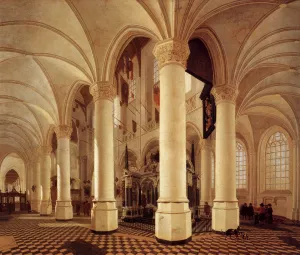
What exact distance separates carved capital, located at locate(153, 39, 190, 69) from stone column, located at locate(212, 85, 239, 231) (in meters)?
3.03

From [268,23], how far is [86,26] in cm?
614

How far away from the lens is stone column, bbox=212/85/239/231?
9836 mm

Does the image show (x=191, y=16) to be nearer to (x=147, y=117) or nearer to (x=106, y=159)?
(x=106, y=159)

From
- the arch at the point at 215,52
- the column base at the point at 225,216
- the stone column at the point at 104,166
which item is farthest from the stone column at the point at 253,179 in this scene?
the stone column at the point at 104,166

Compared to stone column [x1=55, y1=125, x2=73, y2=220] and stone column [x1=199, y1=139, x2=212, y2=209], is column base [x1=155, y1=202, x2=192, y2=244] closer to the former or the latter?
stone column [x1=55, y1=125, x2=73, y2=220]

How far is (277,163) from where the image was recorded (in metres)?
20.9

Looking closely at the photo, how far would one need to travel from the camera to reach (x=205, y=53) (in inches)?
427

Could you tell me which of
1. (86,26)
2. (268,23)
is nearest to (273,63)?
(268,23)

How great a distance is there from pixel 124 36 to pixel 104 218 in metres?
6.26

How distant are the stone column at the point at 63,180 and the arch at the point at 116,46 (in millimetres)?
5701

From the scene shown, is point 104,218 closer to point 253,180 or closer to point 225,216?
point 225,216

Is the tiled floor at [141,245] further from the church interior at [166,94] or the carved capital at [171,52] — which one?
the carved capital at [171,52]

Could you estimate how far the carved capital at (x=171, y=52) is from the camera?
8.02 m

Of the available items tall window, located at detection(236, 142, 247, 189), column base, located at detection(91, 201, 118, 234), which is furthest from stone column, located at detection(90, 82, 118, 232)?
tall window, located at detection(236, 142, 247, 189)
